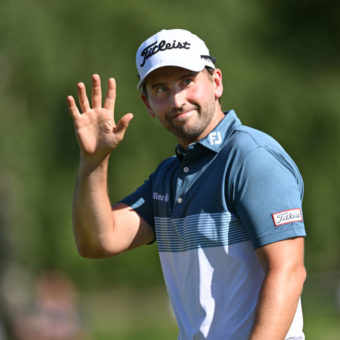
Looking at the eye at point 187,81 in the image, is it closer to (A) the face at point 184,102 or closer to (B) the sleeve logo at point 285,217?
(A) the face at point 184,102

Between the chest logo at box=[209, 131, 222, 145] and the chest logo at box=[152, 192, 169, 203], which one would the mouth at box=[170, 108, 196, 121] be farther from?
the chest logo at box=[152, 192, 169, 203]

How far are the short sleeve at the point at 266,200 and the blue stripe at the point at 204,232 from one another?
7 centimetres

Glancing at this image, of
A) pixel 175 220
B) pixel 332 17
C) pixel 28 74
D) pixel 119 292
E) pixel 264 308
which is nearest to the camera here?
pixel 264 308

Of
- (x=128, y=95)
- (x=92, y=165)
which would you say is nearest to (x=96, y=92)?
(x=92, y=165)

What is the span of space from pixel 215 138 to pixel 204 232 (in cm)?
44

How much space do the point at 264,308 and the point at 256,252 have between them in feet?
0.81

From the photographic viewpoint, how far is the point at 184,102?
386cm

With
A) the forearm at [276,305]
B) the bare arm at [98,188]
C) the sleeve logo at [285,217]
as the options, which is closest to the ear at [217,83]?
the bare arm at [98,188]

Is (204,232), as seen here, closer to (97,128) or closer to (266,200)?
(266,200)

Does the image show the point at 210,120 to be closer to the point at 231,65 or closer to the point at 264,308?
the point at 264,308

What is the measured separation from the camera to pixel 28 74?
15781mm

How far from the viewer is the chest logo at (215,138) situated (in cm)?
381

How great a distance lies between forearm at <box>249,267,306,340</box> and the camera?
11.0ft

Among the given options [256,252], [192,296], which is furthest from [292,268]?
[192,296]
